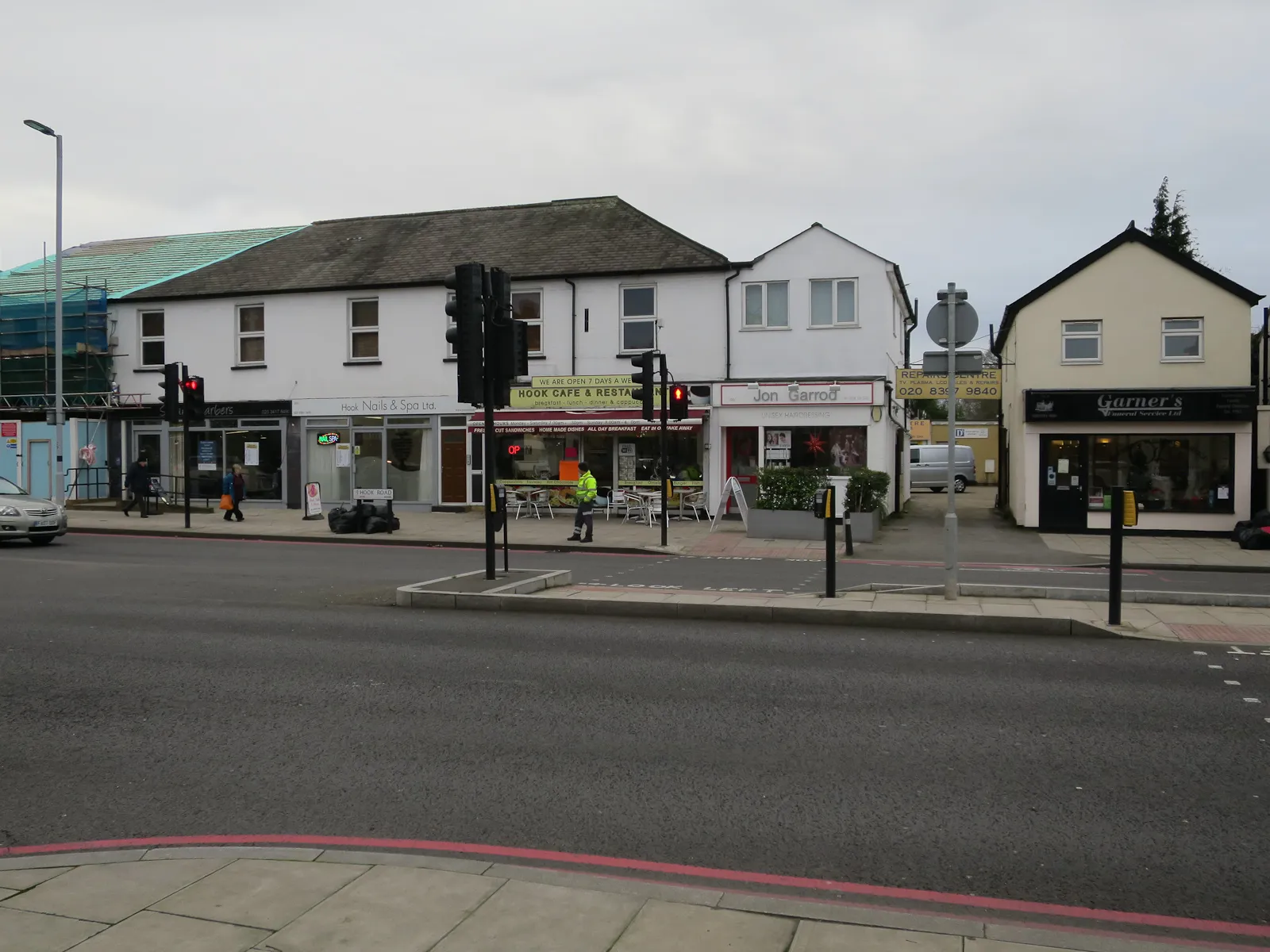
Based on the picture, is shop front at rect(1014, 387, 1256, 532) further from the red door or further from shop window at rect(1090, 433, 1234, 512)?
the red door

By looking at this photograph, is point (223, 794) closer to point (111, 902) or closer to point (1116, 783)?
point (111, 902)

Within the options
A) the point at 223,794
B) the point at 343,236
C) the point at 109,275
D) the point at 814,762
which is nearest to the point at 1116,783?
the point at 814,762

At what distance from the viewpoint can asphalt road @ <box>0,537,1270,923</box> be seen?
16.4ft

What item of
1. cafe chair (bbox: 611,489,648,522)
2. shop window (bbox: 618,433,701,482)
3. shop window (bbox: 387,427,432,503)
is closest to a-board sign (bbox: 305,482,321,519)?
shop window (bbox: 387,427,432,503)

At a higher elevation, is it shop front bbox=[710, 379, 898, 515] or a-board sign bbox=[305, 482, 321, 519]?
shop front bbox=[710, 379, 898, 515]

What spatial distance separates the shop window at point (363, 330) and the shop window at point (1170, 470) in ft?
61.4

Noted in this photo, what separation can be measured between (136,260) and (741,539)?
23.8 metres

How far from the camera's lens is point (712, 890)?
4.33 metres

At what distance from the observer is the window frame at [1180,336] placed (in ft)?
78.2

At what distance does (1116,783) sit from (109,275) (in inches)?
1365

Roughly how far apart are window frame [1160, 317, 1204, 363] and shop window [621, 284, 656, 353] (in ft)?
38.9

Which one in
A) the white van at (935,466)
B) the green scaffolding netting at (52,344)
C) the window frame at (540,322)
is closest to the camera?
the window frame at (540,322)

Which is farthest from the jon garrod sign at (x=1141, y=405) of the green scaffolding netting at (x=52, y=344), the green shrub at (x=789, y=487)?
the green scaffolding netting at (x=52, y=344)

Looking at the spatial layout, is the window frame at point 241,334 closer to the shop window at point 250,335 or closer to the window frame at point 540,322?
the shop window at point 250,335
